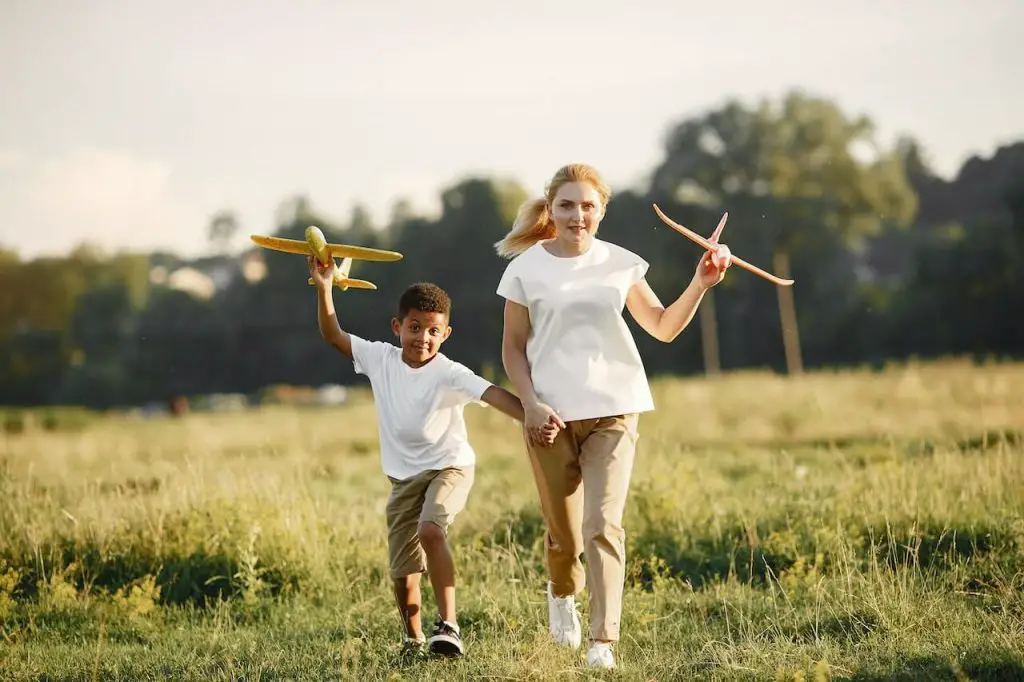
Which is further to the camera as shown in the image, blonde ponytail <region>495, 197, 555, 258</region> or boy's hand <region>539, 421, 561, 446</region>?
blonde ponytail <region>495, 197, 555, 258</region>

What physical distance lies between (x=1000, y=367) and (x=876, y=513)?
1721 centimetres

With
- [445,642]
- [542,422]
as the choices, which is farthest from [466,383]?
[445,642]

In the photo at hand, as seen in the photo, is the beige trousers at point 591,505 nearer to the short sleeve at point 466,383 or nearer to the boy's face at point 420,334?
the short sleeve at point 466,383

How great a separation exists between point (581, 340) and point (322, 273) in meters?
1.14

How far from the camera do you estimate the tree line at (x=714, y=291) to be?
3312 cm

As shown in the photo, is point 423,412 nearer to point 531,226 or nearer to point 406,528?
point 406,528

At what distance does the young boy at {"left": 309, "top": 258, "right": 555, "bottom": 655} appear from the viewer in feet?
15.5

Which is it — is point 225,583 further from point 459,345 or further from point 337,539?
point 459,345

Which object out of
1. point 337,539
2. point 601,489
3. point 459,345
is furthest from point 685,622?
point 459,345

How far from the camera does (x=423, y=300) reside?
189 inches

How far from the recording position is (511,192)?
51656 mm

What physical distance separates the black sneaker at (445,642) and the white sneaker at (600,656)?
552 millimetres

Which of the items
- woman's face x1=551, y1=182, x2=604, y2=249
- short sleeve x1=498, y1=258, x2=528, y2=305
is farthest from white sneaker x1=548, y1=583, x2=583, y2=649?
woman's face x1=551, y1=182, x2=604, y2=249

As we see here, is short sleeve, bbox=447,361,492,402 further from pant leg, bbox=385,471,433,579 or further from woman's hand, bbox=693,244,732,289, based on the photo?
woman's hand, bbox=693,244,732,289
